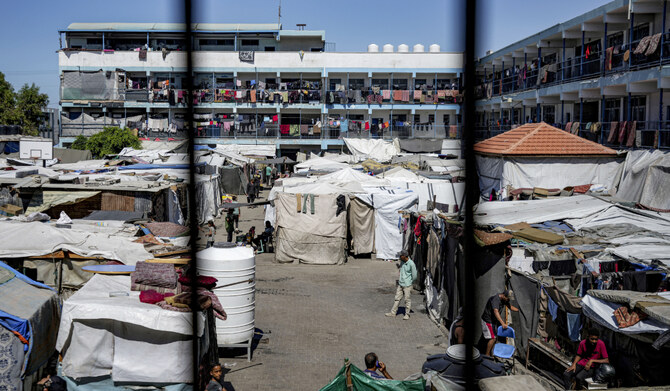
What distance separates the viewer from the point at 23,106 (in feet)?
A: 113

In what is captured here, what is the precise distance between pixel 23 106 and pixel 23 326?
32.2m

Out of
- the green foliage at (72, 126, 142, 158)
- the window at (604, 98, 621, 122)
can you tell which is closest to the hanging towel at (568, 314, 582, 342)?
the window at (604, 98, 621, 122)

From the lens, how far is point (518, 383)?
3.88 metres


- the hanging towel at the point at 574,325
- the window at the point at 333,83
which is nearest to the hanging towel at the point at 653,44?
the hanging towel at the point at 574,325

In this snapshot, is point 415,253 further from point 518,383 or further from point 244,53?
point 244,53

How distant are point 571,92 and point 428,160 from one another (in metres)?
5.64

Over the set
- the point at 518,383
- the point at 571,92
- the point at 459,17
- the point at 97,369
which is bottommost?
the point at 97,369

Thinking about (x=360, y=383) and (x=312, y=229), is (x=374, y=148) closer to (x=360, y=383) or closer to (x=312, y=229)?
(x=312, y=229)

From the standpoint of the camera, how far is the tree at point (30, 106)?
34.4 meters

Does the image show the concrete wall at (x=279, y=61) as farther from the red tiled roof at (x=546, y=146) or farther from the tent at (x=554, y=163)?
the tent at (x=554, y=163)

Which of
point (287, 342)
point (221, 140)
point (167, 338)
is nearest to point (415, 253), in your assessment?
point (287, 342)

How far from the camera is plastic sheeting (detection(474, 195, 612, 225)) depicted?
1122cm

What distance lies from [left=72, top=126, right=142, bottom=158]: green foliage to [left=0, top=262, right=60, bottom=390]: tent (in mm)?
23088

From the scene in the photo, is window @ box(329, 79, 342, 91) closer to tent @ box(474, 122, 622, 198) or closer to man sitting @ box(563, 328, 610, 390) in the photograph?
tent @ box(474, 122, 622, 198)
